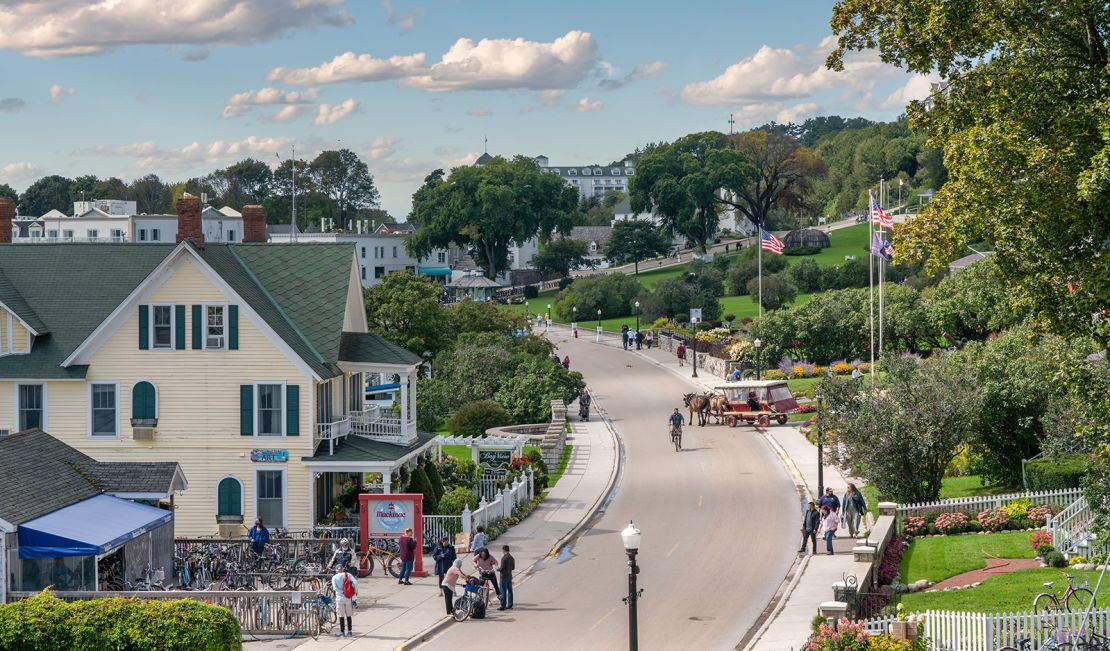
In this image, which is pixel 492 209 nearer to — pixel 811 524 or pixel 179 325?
pixel 179 325

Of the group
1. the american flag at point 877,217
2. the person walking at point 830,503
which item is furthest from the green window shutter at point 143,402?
the american flag at point 877,217

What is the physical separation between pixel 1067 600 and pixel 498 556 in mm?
15865

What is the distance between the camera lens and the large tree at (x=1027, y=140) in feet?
84.4

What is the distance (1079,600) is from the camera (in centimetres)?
2625

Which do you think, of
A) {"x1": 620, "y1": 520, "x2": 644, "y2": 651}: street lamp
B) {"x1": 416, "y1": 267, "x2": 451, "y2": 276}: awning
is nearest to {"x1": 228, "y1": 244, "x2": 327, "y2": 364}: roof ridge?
{"x1": 620, "y1": 520, "x2": 644, "y2": 651}: street lamp

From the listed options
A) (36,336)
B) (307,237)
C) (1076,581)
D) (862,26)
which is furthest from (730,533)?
(307,237)

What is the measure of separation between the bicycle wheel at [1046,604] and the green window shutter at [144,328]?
2476 cm

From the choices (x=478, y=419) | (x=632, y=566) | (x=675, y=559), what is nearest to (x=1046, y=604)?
(x=632, y=566)

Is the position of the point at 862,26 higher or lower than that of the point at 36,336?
higher

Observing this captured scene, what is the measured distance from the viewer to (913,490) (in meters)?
40.3

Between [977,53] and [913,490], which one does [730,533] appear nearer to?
[913,490]

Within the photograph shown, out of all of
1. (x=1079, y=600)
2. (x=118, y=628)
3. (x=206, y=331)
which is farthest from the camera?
(x=206, y=331)

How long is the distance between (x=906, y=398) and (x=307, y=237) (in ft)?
331

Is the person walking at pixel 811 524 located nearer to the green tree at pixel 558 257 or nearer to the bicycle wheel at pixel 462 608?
the bicycle wheel at pixel 462 608
